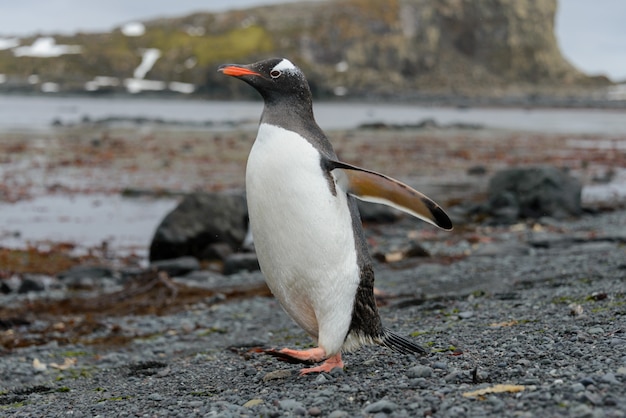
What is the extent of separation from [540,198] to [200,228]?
265 inches

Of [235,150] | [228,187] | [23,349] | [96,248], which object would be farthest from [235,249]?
[235,150]

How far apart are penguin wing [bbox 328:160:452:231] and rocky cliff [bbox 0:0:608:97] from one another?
130612 mm

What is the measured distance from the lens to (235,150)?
31.7 m

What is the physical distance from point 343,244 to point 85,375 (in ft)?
9.26

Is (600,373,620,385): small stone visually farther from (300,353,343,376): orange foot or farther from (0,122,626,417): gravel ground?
(300,353,343,376): orange foot

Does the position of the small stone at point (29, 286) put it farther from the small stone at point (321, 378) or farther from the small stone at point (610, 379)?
the small stone at point (610, 379)

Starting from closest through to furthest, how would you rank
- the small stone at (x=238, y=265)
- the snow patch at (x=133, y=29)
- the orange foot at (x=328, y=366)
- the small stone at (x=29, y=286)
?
the orange foot at (x=328, y=366) → the small stone at (x=29, y=286) → the small stone at (x=238, y=265) → the snow patch at (x=133, y=29)

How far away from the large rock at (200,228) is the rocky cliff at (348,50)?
122742mm

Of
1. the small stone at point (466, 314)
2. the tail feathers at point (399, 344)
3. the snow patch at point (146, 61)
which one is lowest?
the small stone at point (466, 314)

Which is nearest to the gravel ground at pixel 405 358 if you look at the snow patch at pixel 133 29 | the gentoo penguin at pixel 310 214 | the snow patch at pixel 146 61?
the gentoo penguin at pixel 310 214

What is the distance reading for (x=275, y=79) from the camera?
464 centimetres

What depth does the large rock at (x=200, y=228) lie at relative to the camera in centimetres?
1175

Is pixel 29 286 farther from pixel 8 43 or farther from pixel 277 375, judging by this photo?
pixel 8 43

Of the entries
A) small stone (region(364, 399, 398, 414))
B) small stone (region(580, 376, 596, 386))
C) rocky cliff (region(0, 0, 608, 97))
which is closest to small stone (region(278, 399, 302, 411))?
small stone (region(364, 399, 398, 414))
